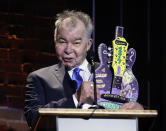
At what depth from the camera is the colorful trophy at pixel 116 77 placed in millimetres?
1752

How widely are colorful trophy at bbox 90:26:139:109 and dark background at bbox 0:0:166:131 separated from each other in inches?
23.7

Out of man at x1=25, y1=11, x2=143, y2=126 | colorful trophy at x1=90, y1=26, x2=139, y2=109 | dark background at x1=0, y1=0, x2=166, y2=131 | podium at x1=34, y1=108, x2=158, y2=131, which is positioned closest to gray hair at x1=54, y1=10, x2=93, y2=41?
man at x1=25, y1=11, x2=143, y2=126

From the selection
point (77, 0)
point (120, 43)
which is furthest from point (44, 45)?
point (120, 43)

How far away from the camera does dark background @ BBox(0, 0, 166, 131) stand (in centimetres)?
243

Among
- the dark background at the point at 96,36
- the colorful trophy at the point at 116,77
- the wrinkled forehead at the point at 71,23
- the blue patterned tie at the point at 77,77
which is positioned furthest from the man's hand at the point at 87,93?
the dark background at the point at 96,36

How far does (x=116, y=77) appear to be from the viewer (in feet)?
6.00

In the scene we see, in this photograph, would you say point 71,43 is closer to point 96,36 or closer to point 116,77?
point 96,36

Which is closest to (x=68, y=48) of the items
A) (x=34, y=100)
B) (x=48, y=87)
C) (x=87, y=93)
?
(x=48, y=87)

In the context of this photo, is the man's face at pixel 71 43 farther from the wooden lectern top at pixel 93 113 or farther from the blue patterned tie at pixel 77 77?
the wooden lectern top at pixel 93 113

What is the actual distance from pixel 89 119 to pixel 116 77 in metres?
0.44

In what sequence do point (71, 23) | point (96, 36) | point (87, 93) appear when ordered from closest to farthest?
point (87, 93), point (71, 23), point (96, 36)

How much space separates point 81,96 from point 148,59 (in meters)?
1.10

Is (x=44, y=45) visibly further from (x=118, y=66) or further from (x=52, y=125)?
(x=52, y=125)

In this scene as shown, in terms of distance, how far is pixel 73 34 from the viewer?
2.21 metres
